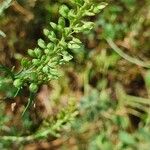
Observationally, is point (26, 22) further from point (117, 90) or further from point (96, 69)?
point (117, 90)

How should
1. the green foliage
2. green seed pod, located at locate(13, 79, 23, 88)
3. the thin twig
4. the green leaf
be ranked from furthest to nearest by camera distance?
the thin twig, the green leaf, green seed pod, located at locate(13, 79, 23, 88), the green foliage

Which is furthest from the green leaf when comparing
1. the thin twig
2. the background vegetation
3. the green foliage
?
the green foliage

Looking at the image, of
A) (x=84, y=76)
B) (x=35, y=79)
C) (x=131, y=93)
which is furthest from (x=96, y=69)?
(x=35, y=79)

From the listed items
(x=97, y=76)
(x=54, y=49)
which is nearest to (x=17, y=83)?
(x=54, y=49)

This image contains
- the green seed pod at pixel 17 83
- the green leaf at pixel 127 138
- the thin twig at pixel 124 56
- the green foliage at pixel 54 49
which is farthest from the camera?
the thin twig at pixel 124 56

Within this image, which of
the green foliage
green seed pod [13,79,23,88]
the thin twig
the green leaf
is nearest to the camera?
the green foliage

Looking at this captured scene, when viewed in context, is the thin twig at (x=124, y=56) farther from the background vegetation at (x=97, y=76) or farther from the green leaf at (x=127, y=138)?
the green leaf at (x=127, y=138)

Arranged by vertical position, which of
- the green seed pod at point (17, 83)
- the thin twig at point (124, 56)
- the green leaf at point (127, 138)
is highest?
the green seed pod at point (17, 83)

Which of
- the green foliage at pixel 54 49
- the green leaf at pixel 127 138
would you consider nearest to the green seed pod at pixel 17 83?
the green foliage at pixel 54 49

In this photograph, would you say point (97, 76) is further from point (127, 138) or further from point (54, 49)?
point (54, 49)

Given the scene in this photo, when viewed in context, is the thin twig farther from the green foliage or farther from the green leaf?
the green foliage
